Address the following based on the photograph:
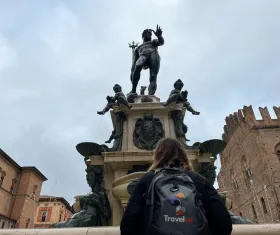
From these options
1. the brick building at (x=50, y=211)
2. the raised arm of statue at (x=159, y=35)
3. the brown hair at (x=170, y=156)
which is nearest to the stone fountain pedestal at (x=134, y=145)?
the raised arm of statue at (x=159, y=35)

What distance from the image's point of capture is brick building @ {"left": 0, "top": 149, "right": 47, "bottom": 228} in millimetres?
35375

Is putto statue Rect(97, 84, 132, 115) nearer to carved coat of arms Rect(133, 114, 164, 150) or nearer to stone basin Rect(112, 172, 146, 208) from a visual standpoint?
carved coat of arms Rect(133, 114, 164, 150)

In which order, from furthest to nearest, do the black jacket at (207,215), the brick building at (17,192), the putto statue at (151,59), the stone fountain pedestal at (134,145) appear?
the brick building at (17,192) < the putto statue at (151,59) < the stone fountain pedestal at (134,145) < the black jacket at (207,215)

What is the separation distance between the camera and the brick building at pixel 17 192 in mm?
35375

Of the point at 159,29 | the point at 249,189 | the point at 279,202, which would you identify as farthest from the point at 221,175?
the point at 159,29

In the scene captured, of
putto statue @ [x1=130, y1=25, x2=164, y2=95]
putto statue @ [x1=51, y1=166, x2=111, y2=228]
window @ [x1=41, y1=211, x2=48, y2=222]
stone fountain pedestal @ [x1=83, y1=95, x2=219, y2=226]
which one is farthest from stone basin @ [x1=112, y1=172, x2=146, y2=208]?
window @ [x1=41, y1=211, x2=48, y2=222]

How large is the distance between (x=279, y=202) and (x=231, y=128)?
660 inches

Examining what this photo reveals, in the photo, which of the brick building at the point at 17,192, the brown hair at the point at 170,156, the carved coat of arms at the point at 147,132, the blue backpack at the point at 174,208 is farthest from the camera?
the brick building at the point at 17,192

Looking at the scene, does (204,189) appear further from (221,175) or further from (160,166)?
(221,175)

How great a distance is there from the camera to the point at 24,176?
3938 centimetres

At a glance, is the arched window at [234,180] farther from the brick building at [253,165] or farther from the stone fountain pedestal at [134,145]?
the stone fountain pedestal at [134,145]

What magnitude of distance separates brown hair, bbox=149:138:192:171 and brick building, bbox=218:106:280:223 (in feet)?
113

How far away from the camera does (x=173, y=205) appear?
4.67 feet

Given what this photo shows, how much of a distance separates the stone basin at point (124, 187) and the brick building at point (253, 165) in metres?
32.2
